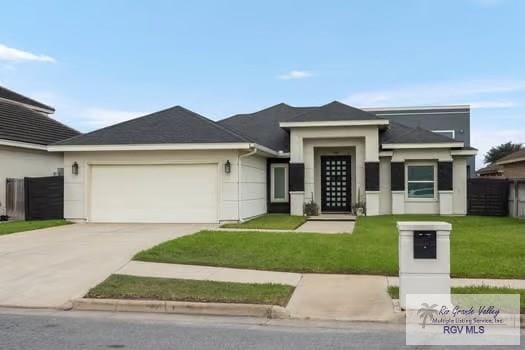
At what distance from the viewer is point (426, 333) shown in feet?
21.8

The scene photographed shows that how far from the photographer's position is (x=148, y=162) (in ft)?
61.4

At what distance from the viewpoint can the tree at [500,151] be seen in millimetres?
70312

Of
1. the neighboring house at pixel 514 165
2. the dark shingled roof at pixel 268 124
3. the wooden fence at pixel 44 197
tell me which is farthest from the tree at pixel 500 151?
the wooden fence at pixel 44 197

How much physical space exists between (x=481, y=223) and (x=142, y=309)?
13.8 metres

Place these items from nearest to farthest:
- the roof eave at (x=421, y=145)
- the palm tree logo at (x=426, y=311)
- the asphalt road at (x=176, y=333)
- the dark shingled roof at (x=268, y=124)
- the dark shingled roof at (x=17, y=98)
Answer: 1. the asphalt road at (x=176, y=333)
2. the palm tree logo at (x=426, y=311)
3. the roof eave at (x=421, y=145)
4. the dark shingled roof at (x=268, y=124)
5. the dark shingled roof at (x=17, y=98)

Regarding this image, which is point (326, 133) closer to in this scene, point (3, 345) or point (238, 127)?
point (238, 127)

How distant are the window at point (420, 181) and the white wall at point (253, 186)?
6.02m

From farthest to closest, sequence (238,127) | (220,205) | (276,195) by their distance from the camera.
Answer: (238,127), (276,195), (220,205)

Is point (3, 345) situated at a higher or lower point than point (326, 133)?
lower

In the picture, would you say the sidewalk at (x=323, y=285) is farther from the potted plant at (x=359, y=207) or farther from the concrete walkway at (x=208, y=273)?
the potted plant at (x=359, y=207)

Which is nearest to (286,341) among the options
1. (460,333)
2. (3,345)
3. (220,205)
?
(460,333)

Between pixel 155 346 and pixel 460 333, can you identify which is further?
pixel 460 333

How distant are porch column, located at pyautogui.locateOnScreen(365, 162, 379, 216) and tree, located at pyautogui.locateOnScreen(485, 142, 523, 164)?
54064 millimetres

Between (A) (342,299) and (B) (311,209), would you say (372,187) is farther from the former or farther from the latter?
(A) (342,299)
